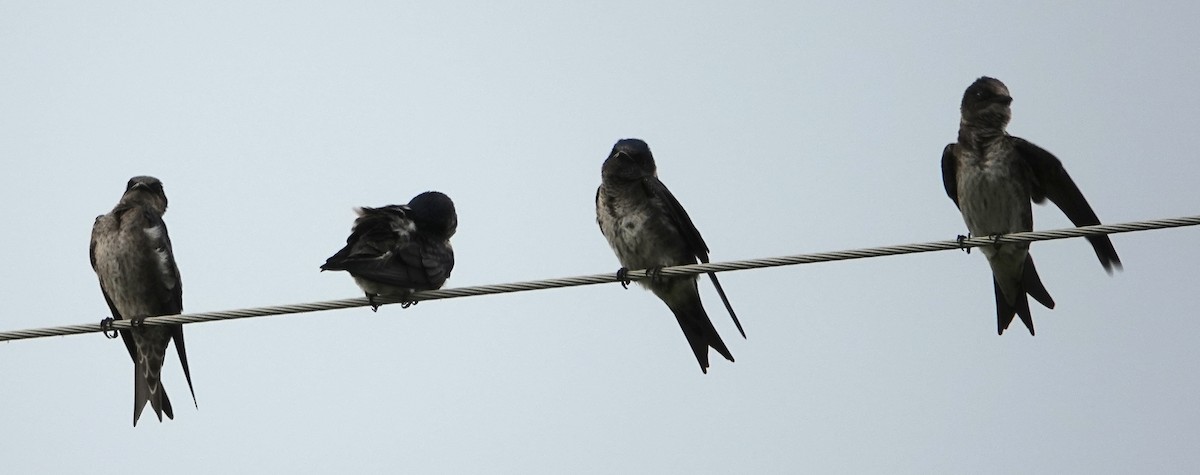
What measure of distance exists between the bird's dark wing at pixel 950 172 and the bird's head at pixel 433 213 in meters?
3.07

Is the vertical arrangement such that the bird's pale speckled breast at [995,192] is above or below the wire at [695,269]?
above

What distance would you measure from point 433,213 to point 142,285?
1923 millimetres

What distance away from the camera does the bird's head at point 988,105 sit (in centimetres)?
885

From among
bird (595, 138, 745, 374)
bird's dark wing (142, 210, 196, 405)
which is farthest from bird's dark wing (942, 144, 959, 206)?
bird's dark wing (142, 210, 196, 405)

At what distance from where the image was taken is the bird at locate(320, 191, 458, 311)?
7.86m

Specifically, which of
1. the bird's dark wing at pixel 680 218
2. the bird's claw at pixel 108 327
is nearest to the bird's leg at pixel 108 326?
the bird's claw at pixel 108 327

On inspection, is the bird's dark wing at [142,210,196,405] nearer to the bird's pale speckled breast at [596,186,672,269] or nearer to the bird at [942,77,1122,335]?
the bird's pale speckled breast at [596,186,672,269]

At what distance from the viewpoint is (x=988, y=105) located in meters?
8.89

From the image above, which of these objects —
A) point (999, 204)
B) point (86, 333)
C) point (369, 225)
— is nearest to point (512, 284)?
point (369, 225)

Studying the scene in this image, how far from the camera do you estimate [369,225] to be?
27.1 ft

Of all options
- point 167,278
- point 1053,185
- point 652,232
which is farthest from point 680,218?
point 167,278

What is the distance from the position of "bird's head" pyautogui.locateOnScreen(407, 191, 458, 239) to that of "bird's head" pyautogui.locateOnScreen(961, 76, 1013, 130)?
10.4ft

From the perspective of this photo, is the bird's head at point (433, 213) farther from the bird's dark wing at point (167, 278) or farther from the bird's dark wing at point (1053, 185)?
the bird's dark wing at point (1053, 185)

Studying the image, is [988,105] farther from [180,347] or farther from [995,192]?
[180,347]
